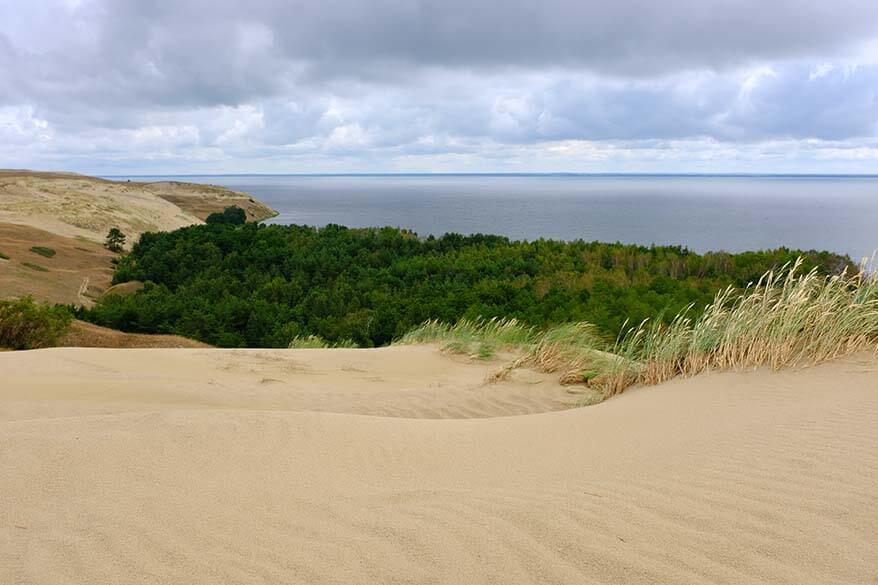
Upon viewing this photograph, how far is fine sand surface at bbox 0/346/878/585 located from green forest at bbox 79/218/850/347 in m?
3.95

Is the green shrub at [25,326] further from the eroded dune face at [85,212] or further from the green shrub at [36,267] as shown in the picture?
the eroded dune face at [85,212]

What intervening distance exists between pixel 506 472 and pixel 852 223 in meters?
83.6

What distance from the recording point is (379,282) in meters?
19.8

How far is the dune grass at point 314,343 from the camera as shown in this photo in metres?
11.6

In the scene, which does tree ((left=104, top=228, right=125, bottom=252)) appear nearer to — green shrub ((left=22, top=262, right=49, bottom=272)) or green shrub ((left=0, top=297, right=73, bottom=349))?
green shrub ((left=22, top=262, right=49, bottom=272))

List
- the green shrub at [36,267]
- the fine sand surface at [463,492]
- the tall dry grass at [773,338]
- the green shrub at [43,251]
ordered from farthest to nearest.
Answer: the green shrub at [43,251], the green shrub at [36,267], the tall dry grass at [773,338], the fine sand surface at [463,492]

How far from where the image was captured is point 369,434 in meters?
4.44

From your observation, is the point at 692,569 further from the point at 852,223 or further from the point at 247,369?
the point at 852,223

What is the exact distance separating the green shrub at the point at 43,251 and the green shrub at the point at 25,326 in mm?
21341

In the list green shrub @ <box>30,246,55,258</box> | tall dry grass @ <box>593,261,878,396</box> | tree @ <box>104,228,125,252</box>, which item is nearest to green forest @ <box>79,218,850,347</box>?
tall dry grass @ <box>593,261,878,396</box>

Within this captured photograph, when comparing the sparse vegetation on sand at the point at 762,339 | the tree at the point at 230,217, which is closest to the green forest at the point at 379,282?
the sparse vegetation on sand at the point at 762,339

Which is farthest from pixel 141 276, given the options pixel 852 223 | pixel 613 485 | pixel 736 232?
pixel 852 223

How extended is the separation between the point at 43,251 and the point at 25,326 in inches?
876

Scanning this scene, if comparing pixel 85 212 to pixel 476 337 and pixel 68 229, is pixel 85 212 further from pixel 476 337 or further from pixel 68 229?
pixel 476 337
